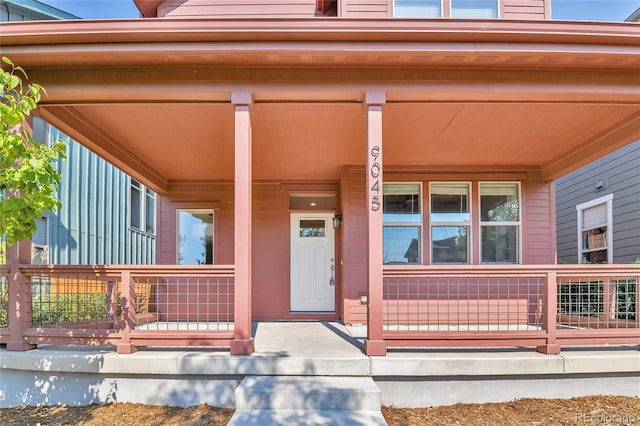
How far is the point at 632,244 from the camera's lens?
22.7 ft

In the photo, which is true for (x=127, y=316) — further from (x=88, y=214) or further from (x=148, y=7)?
(x=88, y=214)

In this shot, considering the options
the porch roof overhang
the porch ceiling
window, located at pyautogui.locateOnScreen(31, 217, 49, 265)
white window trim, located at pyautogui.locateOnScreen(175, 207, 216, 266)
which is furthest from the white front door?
window, located at pyautogui.locateOnScreen(31, 217, 49, 265)

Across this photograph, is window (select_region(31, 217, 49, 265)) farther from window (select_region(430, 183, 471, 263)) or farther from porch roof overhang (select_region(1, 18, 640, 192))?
window (select_region(430, 183, 471, 263))

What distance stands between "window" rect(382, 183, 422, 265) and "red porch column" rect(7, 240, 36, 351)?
4.59 metres

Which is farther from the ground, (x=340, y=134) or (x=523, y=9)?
(x=523, y=9)

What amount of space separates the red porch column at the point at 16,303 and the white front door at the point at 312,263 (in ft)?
12.8

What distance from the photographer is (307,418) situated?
3.12 metres

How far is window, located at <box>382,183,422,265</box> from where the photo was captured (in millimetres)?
6387

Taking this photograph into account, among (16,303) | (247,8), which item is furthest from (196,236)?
(247,8)

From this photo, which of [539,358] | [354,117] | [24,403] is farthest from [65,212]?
[539,358]

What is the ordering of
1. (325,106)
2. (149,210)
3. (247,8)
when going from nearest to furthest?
(325,106)
(247,8)
(149,210)

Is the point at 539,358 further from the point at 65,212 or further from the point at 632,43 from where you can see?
the point at 65,212

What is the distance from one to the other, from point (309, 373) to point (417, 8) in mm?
4788

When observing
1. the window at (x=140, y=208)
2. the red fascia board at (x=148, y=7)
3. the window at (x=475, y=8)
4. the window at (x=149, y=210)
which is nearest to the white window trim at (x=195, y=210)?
the red fascia board at (x=148, y=7)
